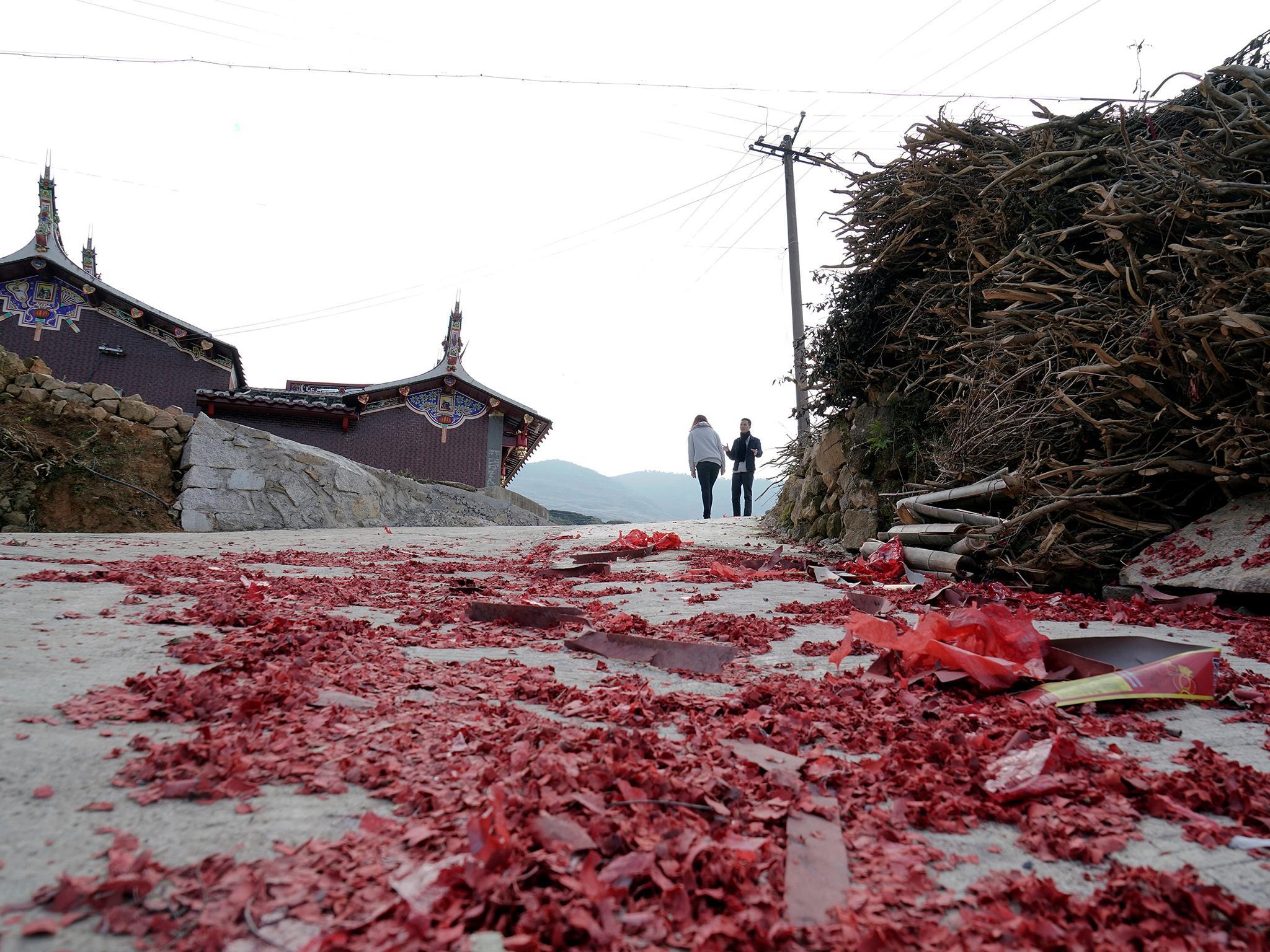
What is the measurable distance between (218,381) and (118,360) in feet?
6.64

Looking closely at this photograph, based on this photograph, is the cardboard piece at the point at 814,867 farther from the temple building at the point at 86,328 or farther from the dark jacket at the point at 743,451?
the temple building at the point at 86,328

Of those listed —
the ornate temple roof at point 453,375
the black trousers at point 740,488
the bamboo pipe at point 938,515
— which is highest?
the ornate temple roof at point 453,375

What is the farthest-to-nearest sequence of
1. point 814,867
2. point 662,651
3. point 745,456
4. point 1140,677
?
point 745,456, point 662,651, point 1140,677, point 814,867

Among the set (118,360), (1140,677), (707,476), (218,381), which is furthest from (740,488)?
(118,360)

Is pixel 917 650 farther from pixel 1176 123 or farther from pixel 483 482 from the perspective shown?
pixel 483 482

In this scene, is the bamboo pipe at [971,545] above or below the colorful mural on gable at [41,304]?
below

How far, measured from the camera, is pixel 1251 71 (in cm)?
344

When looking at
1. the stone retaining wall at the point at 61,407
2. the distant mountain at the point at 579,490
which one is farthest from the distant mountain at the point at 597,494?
the stone retaining wall at the point at 61,407

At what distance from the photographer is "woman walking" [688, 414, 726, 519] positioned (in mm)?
11703

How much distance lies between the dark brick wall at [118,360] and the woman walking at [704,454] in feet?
40.2

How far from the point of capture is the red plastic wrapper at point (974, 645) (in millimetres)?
1619

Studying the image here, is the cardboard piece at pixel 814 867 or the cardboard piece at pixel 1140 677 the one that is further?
the cardboard piece at pixel 1140 677

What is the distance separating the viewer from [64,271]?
1541 cm

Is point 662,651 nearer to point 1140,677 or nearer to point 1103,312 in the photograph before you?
point 1140,677
